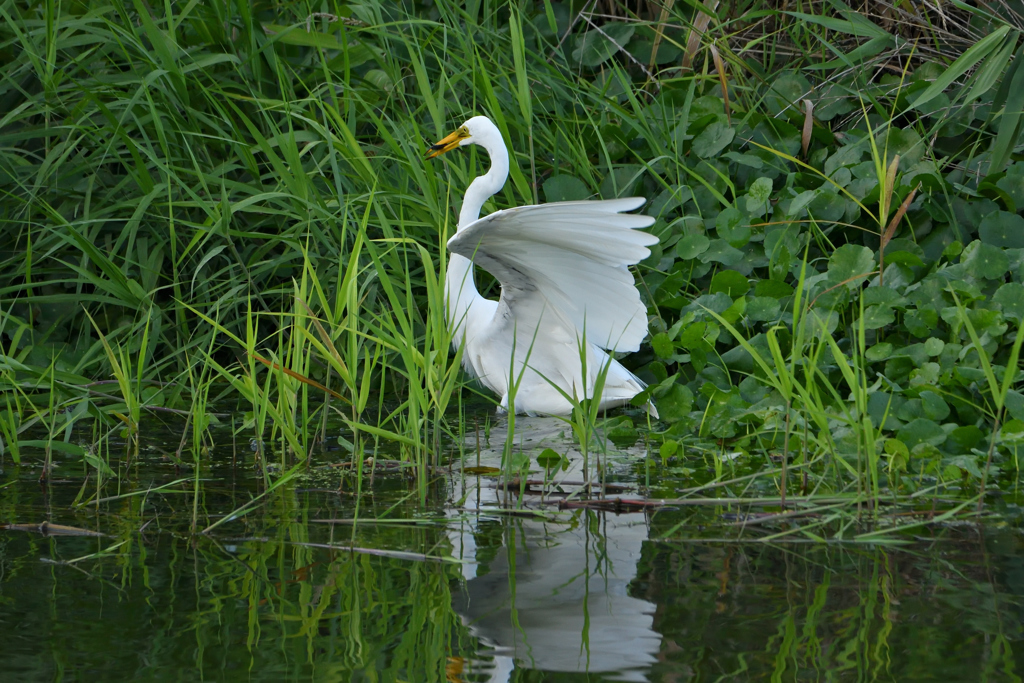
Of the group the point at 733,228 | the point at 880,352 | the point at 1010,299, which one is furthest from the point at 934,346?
the point at 733,228

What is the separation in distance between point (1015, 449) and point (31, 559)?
219cm

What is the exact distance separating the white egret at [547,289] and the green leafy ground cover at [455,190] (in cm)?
18

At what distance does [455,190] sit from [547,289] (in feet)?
3.28

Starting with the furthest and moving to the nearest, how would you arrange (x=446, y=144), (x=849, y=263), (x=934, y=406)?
1. (x=446, y=144)
2. (x=849, y=263)
3. (x=934, y=406)

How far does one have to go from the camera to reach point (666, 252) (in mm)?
4422

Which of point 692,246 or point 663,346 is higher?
point 692,246

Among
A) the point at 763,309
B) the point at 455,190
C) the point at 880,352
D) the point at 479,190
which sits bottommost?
the point at 880,352

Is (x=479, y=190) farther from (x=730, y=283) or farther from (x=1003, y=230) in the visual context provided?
(x=1003, y=230)

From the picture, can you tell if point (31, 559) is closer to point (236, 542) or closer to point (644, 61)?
point (236, 542)

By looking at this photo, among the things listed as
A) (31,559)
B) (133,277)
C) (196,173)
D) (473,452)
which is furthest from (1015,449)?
(133,277)

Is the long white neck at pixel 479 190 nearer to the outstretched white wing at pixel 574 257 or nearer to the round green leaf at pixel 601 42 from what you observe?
the outstretched white wing at pixel 574 257

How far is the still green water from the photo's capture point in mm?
1565

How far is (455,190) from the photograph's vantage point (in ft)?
14.5

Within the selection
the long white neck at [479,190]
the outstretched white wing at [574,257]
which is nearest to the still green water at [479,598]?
A: the outstretched white wing at [574,257]
